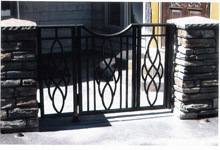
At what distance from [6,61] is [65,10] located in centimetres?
712

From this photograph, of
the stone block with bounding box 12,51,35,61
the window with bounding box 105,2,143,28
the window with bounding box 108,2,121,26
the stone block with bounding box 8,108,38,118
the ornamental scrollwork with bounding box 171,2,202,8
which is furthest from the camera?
the window with bounding box 108,2,121,26

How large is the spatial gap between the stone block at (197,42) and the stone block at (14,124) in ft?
8.35

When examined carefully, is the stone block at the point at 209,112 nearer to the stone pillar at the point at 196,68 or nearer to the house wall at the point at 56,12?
the stone pillar at the point at 196,68

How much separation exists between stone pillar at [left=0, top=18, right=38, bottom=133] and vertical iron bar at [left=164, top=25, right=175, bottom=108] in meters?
2.05

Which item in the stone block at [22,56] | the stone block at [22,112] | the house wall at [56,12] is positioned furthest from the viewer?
the house wall at [56,12]

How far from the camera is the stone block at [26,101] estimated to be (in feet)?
14.2

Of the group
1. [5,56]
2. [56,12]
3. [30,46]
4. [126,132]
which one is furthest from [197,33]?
[56,12]

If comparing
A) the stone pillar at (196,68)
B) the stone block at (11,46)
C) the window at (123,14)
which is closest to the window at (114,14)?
the window at (123,14)

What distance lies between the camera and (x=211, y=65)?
4879mm

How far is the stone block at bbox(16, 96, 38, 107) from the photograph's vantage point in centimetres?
433

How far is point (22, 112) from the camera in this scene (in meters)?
4.36

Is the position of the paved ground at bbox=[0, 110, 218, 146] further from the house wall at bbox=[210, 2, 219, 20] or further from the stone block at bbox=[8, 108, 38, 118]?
the house wall at bbox=[210, 2, 219, 20]

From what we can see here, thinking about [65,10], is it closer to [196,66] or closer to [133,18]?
[133,18]

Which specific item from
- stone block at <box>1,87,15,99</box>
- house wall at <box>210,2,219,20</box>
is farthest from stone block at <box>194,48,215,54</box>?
stone block at <box>1,87,15,99</box>
